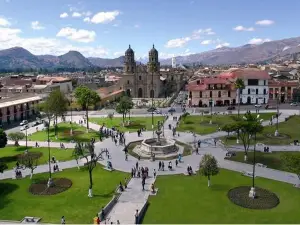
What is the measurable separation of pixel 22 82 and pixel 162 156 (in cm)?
9827

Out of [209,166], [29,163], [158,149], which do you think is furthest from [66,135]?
[209,166]

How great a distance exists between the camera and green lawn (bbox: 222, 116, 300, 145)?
51.1m

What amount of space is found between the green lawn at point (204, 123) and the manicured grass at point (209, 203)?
24.4m

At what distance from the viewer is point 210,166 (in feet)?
107

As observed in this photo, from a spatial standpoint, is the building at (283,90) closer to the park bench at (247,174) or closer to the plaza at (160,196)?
the plaza at (160,196)

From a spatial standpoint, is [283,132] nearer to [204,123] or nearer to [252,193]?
[204,123]

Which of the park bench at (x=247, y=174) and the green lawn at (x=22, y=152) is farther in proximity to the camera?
the green lawn at (x=22, y=152)

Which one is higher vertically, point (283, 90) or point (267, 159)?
point (283, 90)

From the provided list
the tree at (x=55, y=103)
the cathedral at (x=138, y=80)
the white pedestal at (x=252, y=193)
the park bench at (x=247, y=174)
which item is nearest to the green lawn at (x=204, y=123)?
the park bench at (x=247, y=174)

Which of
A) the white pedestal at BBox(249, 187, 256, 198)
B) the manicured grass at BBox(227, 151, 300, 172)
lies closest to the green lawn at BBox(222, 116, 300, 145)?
the manicured grass at BBox(227, 151, 300, 172)

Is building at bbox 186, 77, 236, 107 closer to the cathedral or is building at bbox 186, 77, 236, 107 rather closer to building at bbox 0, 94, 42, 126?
the cathedral

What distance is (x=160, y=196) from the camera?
30.8 m

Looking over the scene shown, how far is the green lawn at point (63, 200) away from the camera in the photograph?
89.1 feet

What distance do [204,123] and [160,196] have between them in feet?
123
